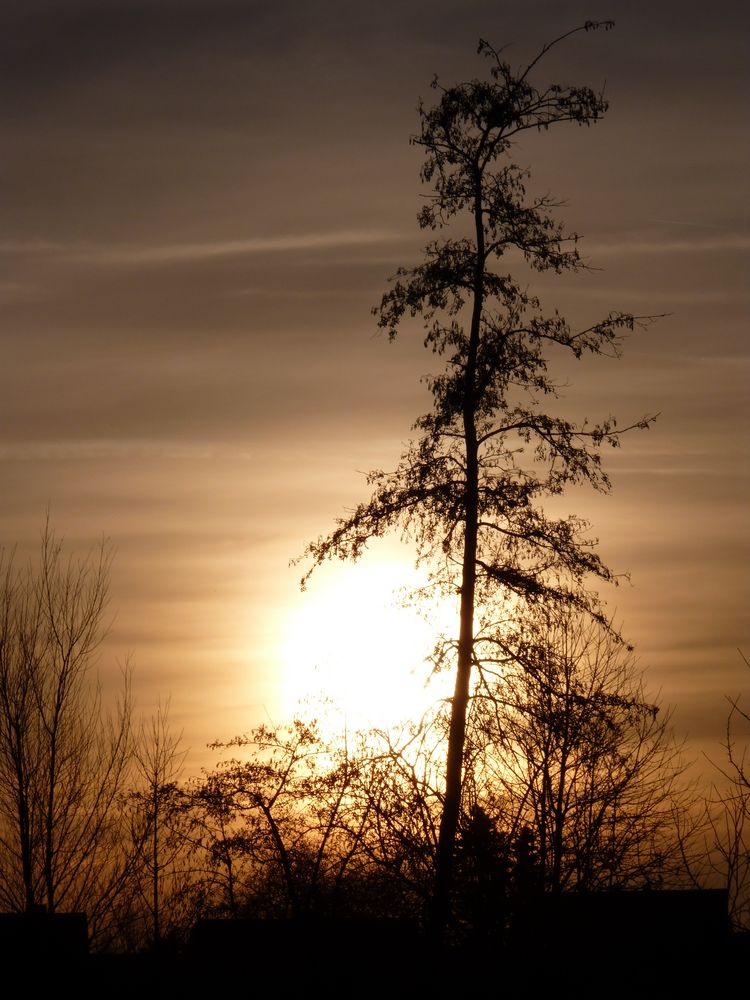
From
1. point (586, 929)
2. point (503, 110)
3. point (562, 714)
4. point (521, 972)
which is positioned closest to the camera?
point (521, 972)

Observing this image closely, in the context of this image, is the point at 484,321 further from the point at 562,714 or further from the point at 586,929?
the point at 586,929

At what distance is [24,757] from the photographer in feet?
86.7

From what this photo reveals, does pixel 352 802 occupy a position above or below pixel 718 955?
above

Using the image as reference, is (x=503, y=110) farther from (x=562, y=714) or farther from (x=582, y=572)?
(x=562, y=714)

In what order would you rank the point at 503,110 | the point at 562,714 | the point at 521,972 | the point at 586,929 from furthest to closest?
the point at 503,110 < the point at 562,714 < the point at 586,929 < the point at 521,972

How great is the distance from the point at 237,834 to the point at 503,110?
13804 millimetres

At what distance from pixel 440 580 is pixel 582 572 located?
2.46 meters

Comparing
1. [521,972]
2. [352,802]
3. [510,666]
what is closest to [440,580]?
[510,666]

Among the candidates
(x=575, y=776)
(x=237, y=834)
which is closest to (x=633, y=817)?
(x=575, y=776)

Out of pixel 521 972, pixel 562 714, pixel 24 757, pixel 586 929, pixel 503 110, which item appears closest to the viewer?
pixel 521 972

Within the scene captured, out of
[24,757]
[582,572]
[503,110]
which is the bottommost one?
[24,757]

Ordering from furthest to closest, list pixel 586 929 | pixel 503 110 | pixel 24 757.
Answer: pixel 24 757 < pixel 503 110 < pixel 586 929

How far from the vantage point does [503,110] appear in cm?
2098

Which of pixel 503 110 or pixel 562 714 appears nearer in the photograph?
pixel 562 714
